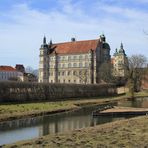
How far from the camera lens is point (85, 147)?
69.6 ft

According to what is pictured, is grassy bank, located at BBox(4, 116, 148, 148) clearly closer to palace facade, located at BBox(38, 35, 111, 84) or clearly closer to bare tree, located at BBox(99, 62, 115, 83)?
bare tree, located at BBox(99, 62, 115, 83)

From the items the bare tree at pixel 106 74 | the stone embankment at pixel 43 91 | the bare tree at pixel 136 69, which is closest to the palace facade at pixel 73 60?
the bare tree at pixel 106 74

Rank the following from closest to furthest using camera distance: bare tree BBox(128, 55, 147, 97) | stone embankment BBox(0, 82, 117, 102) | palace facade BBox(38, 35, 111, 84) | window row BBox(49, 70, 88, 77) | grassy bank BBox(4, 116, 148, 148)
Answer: grassy bank BBox(4, 116, 148, 148)
stone embankment BBox(0, 82, 117, 102)
bare tree BBox(128, 55, 147, 97)
palace facade BBox(38, 35, 111, 84)
window row BBox(49, 70, 88, 77)

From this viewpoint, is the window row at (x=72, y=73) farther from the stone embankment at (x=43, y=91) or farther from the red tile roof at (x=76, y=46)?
the stone embankment at (x=43, y=91)

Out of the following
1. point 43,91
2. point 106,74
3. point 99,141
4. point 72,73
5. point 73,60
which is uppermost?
point 73,60

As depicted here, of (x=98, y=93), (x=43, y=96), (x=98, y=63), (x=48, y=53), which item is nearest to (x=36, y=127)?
(x=43, y=96)

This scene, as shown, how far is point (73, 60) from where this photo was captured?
178000 millimetres

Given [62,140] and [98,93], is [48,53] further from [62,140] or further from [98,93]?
[62,140]

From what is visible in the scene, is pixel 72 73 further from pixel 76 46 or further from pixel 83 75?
pixel 76 46

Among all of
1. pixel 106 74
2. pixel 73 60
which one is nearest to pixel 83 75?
pixel 73 60

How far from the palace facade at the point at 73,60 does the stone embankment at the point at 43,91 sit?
6552cm

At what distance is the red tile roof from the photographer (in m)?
173

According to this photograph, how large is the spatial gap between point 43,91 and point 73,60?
105238mm

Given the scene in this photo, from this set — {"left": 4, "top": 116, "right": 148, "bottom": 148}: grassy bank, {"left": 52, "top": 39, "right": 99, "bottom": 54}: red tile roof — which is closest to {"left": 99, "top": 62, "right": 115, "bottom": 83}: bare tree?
{"left": 52, "top": 39, "right": 99, "bottom": 54}: red tile roof
